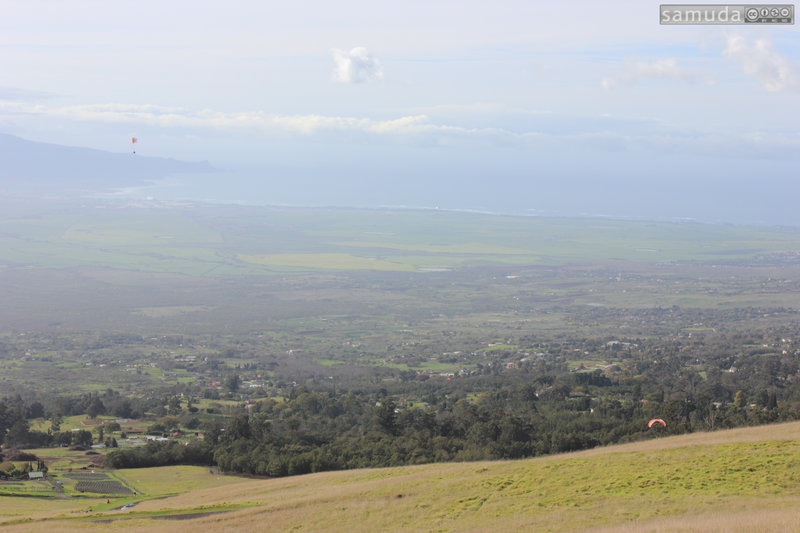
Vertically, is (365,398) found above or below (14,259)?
below

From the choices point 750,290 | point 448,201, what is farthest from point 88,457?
point 448,201

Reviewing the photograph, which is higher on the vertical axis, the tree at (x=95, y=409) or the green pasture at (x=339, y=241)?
the green pasture at (x=339, y=241)

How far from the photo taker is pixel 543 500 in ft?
48.3

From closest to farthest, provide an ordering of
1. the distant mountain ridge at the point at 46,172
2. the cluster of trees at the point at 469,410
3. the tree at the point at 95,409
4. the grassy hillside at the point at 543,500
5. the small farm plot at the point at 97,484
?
the grassy hillside at the point at 543,500 → the small farm plot at the point at 97,484 → the cluster of trees at the point at 469,410 → the tree at the point at 95,409 → the distant mountain ridge at the point at 46,172

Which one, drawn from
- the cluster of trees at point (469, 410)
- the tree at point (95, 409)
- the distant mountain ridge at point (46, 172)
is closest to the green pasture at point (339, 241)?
the distant mountain ridge at point (46, 172)

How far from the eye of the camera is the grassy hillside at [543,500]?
41.2 feet

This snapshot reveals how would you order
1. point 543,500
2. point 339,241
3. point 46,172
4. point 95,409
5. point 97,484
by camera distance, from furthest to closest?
point 46,172
point 339,241
point 95,409
point 97,484
point 543,500

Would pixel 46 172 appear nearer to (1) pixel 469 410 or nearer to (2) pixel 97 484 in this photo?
(1) pixel 469 410

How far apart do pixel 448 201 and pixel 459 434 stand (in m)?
156

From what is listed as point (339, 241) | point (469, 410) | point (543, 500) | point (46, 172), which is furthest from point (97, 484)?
point (46, 172)

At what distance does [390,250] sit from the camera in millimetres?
108938

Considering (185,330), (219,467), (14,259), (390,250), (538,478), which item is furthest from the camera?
(390,250)

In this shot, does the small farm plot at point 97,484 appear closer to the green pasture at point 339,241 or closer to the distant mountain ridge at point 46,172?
the green pasture at point 339,241

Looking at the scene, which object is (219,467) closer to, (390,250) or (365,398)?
(365,398)
